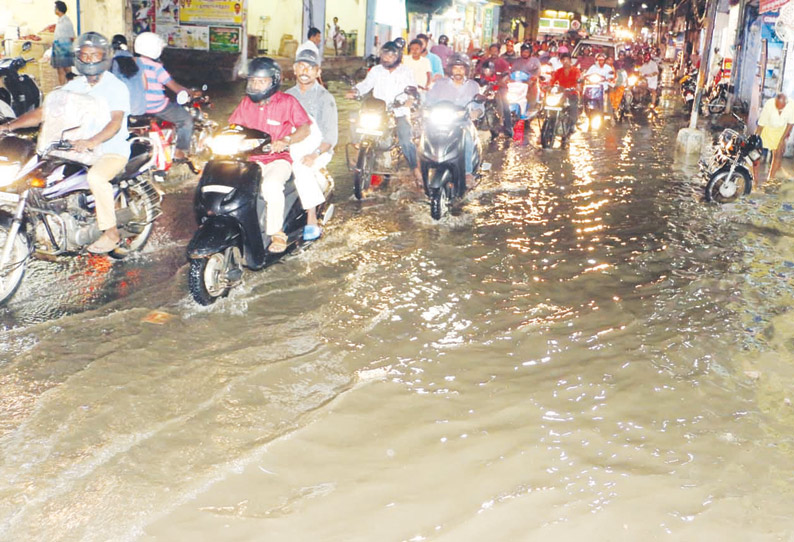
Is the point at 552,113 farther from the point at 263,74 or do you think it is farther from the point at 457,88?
the point at 263,74

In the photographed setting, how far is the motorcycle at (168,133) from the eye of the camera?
27.0 feet

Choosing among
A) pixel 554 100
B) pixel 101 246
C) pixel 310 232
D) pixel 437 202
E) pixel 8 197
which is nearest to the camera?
pixel 8 197

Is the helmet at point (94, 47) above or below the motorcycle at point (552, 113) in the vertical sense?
above

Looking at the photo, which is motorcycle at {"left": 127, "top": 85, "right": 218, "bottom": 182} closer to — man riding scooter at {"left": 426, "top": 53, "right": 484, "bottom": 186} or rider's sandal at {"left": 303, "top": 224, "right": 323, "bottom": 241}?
rider's sandal at {"left": 303, "top": 224, "right": 323, "bottom": 241}

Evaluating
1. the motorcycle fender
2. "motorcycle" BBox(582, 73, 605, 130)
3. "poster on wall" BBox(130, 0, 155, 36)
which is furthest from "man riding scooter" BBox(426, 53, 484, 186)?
"poster on wall" BBox(130, 0, 155, 36)

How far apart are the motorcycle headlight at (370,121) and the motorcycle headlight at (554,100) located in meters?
5.91

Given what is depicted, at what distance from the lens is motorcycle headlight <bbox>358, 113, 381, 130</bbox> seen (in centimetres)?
934

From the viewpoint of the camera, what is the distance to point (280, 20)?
27844 mm

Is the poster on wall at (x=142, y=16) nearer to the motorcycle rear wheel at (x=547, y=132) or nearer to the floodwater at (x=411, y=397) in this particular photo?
the motorcycle rear wheel at (x=547, y=132)

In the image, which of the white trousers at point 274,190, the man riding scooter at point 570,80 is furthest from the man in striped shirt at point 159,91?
the man riding scooter at point 570,80

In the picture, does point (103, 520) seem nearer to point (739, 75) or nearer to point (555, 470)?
point (555, 470)

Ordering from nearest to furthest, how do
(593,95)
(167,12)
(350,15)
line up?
(593,95) < (167,12) < (350,15)

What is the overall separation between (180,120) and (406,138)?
114 inches

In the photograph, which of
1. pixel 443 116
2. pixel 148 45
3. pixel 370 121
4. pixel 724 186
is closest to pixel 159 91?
pixel 148 45
